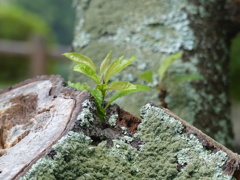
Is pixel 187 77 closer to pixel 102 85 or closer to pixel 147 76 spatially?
pixel 147 76

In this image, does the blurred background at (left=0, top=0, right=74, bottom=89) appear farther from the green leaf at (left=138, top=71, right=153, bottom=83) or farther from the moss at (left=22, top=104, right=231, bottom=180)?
the moss at (left=22, top=104, right=231, bottom=180)

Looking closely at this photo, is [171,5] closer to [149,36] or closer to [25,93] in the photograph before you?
[149,36]

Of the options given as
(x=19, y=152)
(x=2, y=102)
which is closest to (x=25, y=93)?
(x=2, y=102)

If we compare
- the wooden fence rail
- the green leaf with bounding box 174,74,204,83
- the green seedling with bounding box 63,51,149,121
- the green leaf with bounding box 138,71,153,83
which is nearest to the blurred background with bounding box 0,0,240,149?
the wooden fence rail

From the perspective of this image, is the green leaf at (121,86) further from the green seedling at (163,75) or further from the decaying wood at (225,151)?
the green seedling at (163,75)

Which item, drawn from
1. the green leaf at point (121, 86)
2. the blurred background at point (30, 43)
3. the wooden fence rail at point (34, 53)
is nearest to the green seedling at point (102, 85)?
the green leaf at point (121, 86)

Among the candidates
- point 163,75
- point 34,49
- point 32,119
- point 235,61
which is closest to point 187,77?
point 163,75
